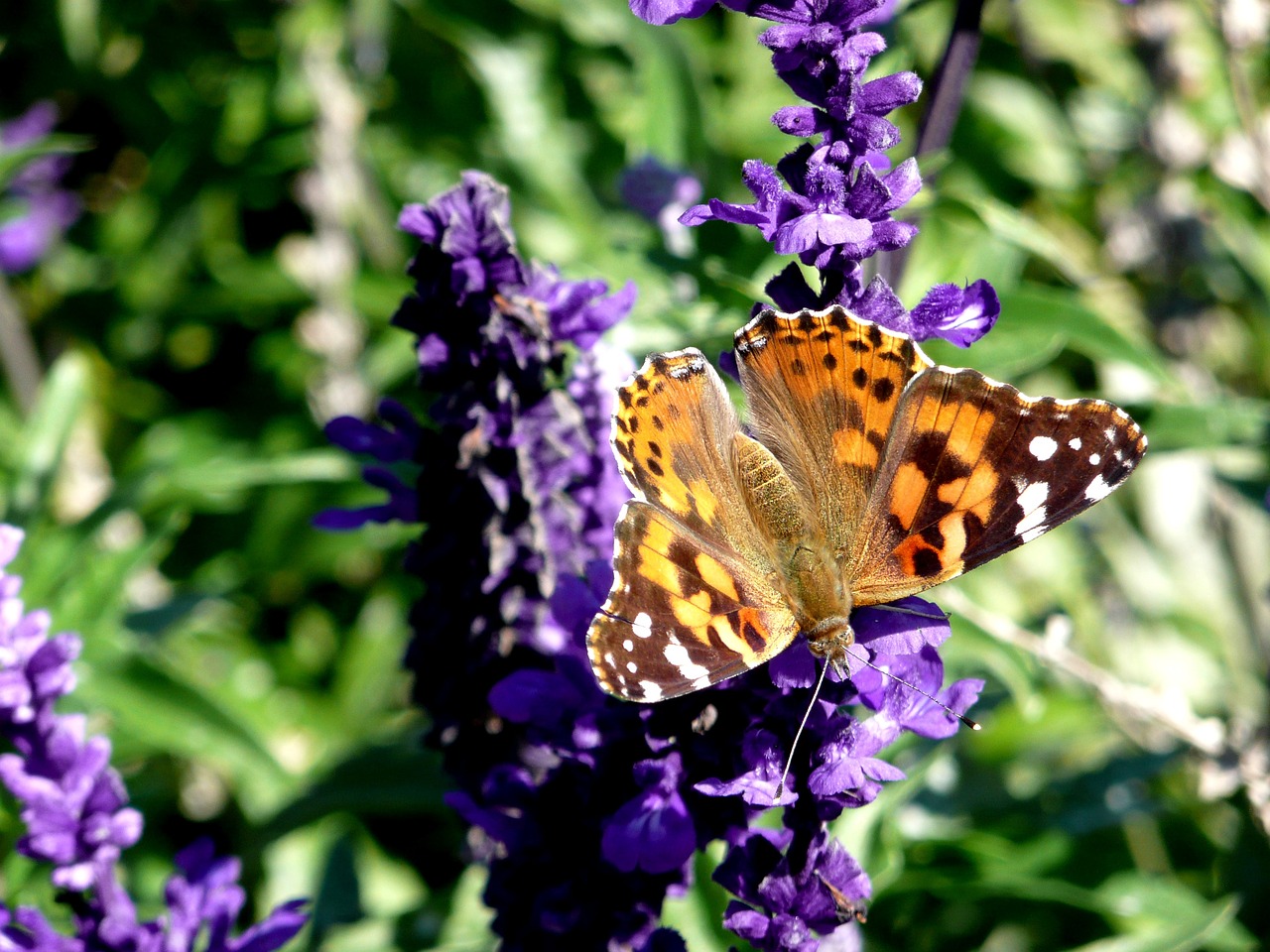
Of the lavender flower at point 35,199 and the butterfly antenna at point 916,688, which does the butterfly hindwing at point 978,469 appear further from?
the lavender flower at point 35,199

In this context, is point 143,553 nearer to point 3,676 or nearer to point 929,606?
point 3,676

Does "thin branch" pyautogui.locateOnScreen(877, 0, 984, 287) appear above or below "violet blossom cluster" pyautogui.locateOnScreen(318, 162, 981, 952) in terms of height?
above

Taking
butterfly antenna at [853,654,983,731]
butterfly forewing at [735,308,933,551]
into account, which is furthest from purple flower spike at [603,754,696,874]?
butterfly forewing at [735,308,933,551]

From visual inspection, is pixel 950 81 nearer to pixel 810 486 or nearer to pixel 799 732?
pixel 810 486

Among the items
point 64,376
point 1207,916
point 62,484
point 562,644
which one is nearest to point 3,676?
point 562,644

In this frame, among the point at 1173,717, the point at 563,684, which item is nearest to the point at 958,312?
the point at 563,684

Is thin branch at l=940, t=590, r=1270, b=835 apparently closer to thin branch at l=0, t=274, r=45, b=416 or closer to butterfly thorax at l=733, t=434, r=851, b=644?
butterfly thorax at l=733, t=434, r=851, b=644

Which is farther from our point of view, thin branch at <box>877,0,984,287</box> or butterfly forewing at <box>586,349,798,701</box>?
thin branch at <box>877,0,984,287</box>
